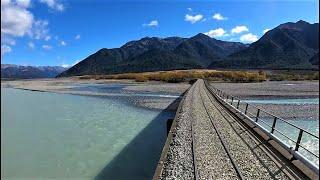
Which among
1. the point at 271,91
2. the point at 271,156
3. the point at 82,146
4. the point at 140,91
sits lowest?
the point at 82,146

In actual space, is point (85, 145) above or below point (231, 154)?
below

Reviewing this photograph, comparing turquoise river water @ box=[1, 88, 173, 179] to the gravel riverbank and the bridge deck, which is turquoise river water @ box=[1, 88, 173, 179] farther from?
the gravel riverbank

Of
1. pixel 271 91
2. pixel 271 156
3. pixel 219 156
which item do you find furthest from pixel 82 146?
pixel 271 91

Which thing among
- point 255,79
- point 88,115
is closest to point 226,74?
point 255,79

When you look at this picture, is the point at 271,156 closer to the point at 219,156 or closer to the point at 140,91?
the point at 219,156

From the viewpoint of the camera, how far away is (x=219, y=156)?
17.2 m

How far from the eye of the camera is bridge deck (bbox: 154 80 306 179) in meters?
14.5

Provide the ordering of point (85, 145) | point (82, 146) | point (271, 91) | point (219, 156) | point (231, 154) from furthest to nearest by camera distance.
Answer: point (271, 91) → point (85, 145) → point (82, 146) → point (231, 154) → point (219, 156)

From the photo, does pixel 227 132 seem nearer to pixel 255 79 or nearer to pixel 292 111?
pixel 292 111

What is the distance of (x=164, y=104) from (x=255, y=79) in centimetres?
8832

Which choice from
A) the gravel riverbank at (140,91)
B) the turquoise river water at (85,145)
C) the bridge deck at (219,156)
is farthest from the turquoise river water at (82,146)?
the gravel riverbank at (140,91)

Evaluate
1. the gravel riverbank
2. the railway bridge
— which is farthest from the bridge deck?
the gravel riverbank

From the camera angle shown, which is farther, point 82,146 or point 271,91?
point 271,91

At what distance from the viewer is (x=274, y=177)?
46.8 ft
